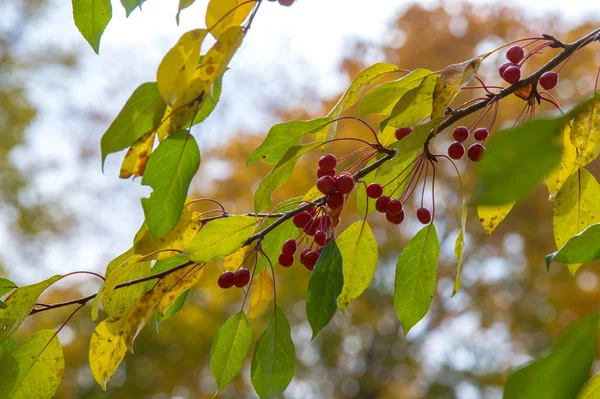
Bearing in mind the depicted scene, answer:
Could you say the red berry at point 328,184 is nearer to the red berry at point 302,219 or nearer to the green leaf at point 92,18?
the red berry at point 302,219

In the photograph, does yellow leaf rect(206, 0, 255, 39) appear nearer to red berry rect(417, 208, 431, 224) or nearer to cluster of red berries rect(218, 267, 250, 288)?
cluster of red berries rect(218, 267, 250, 288)

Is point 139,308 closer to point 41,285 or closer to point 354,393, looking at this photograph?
point 41,285

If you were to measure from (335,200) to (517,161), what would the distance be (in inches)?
16.2

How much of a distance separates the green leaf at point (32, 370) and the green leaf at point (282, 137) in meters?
0.26

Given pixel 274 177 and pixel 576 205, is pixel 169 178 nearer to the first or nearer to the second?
pixel 274 177

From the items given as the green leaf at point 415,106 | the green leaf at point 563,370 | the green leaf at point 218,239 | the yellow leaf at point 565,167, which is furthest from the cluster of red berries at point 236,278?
the green leaf at point 563,370

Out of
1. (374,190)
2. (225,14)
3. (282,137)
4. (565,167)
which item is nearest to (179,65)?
(225,14)

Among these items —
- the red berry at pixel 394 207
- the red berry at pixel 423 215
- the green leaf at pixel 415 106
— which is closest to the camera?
the green leaf at pixel 415 106

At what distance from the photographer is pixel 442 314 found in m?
6.11

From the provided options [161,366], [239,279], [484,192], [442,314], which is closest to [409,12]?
[442,314]

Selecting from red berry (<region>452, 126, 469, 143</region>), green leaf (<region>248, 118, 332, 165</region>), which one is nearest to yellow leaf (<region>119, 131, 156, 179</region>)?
green leaf (<region>248, 118, 332, 165</region>)

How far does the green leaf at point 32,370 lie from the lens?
587mm

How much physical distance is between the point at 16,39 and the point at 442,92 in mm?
6635

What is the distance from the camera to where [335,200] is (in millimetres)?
613
